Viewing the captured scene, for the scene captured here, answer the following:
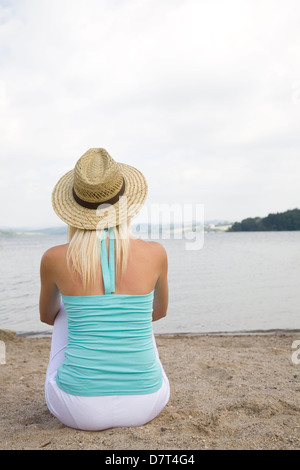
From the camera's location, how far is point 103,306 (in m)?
2.38

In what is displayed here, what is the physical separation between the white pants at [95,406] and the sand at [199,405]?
54 mm

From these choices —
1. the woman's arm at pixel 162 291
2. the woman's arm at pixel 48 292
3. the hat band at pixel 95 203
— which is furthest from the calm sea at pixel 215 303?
the hat band at pixel 95 203

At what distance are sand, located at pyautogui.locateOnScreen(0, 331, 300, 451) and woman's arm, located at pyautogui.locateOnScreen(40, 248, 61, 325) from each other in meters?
0.69

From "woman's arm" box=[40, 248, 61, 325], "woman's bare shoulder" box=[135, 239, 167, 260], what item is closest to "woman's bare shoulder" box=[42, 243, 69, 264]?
"woman's arm" box=[40, 248, 61, 325]

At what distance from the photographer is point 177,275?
585 inches

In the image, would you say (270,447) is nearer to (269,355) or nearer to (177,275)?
(269,355)

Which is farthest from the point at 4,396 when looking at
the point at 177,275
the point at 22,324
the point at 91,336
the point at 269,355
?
the point at 177,275

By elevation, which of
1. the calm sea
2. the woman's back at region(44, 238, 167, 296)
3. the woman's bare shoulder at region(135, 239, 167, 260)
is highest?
the woman's bare shoulder at region(135, 239, 167, 260)

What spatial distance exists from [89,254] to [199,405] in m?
1.57

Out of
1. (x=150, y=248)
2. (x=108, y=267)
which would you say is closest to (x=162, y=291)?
(x=150, y=248)

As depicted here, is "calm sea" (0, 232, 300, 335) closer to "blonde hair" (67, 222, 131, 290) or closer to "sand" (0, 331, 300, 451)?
"sand" (0, 331, 300, 451)

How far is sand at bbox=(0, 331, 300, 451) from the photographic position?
239cm
